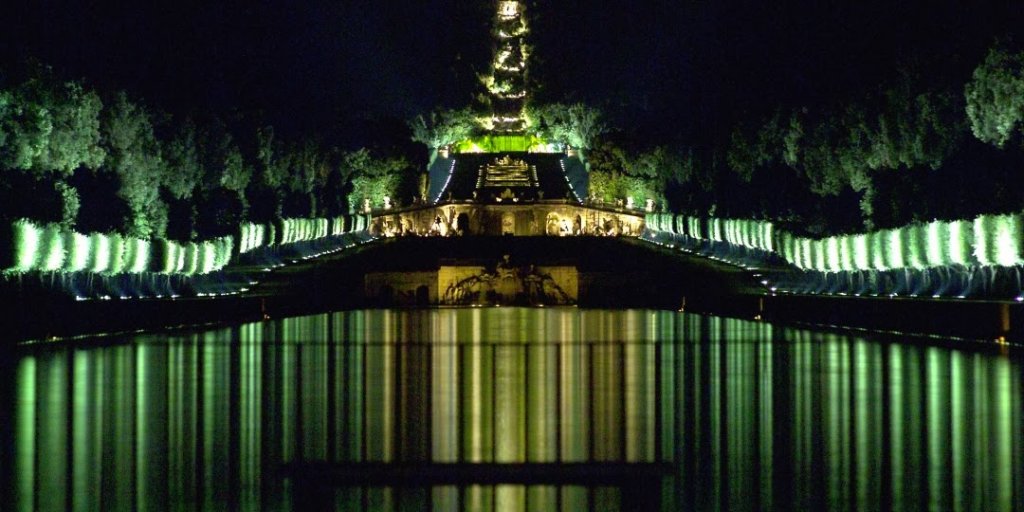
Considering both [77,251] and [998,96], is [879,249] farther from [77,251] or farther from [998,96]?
[77,251]

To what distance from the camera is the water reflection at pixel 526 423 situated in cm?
1034

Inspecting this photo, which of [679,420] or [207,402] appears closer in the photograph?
[679,420]

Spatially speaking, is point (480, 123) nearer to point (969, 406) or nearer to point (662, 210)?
point (662, 210)

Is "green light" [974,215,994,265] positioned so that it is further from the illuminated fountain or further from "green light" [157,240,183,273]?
"green light" [157,240,183,273]

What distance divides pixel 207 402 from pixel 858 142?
46.4 metres

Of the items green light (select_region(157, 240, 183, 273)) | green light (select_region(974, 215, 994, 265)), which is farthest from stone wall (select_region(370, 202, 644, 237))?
green light (select_region(974, 215, 994, 265))

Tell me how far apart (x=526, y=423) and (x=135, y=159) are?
45.8 metres

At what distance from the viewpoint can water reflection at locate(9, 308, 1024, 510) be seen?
10344 mm

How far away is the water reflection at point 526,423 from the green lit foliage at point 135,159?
99.0 feet

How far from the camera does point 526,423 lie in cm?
1439

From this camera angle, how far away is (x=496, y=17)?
472ft

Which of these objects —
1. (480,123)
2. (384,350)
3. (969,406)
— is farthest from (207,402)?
(480,123)

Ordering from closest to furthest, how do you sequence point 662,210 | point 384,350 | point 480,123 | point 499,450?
1. point 499,450
2. point 384,350
3. point 662,210
4. point 480,123

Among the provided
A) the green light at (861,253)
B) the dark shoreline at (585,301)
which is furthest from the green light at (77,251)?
the green light at (861,253)
